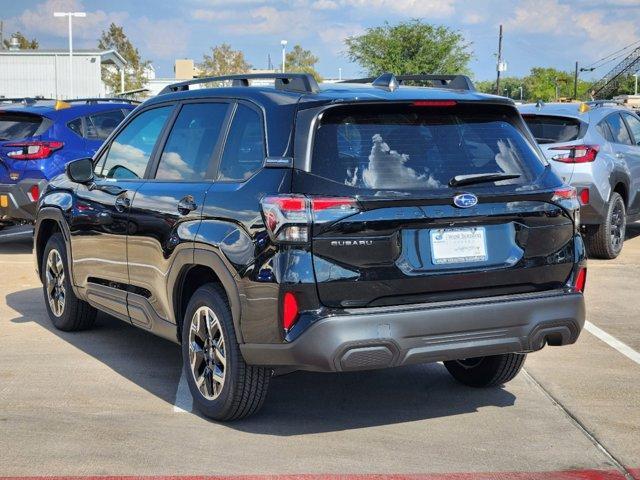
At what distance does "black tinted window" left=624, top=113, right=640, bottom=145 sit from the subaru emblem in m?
8.32

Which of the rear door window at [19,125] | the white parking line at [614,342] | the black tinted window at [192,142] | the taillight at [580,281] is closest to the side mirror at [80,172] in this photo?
the black tinted window at [192,142]

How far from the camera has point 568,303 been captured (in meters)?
5.35

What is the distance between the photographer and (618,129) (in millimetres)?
12430

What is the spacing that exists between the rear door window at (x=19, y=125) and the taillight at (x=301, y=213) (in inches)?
326

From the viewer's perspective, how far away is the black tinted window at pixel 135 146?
648cm

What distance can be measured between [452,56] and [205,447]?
213ft

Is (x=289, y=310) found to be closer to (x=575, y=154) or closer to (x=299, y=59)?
(x=575, y=154)

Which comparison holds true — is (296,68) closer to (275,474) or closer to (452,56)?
(452,56)

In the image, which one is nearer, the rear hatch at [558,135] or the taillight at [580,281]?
the taillight at [580,281]

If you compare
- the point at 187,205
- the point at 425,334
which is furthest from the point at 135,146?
the point at 425,334

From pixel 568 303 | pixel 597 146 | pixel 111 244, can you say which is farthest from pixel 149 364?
pixel 597 146

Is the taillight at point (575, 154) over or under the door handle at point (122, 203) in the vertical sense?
over

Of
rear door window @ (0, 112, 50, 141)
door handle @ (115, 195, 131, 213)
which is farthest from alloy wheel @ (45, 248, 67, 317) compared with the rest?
rear door window @ (0, 112, 50, 141)

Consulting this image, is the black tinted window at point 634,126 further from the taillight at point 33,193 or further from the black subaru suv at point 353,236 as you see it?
the black subaru suv at point 353,236
